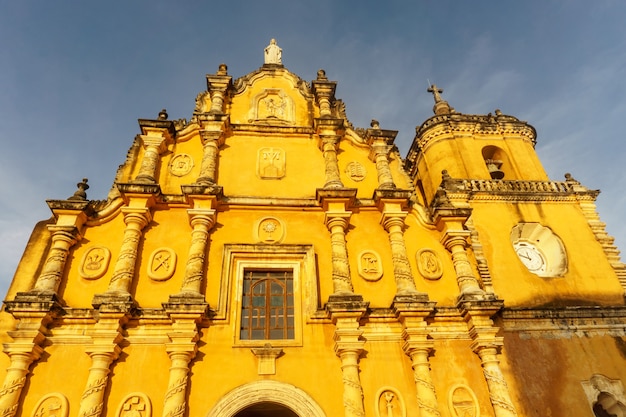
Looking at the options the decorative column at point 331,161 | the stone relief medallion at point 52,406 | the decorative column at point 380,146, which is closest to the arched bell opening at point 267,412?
the stone relief medallion at point 52,406

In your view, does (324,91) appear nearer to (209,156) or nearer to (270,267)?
(209,156)

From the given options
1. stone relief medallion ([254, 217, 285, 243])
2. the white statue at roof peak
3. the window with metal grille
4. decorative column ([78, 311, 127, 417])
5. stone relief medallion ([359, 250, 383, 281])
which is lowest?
decorative column ([78, 311, 127, 417])

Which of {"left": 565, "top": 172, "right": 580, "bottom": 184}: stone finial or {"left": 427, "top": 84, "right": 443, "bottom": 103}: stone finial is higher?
{"left": 427, "top": 84, "right": 443, "bottom": 103}: stone finial

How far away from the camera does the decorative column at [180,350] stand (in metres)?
7.75

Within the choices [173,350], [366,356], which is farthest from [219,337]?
[366,356]

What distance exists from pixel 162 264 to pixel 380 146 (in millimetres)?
6848

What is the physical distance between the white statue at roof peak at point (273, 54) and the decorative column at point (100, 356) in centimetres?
1032

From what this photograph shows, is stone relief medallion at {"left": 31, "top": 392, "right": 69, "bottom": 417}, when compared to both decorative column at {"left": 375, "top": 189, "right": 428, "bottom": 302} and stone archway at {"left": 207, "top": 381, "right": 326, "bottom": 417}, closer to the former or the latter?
stone archway at {"left": 207, "top": 381, "right": 326, "bottom": 417}

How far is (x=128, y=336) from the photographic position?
28.1 feet

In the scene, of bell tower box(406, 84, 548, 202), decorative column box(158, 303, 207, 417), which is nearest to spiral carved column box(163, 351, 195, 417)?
decorative column box(158, 303, 207, 417)

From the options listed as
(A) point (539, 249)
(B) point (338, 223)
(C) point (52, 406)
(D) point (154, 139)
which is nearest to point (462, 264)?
(B) point (338, 223)

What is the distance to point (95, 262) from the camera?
31.4 ft

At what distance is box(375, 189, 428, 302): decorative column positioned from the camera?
977 cm

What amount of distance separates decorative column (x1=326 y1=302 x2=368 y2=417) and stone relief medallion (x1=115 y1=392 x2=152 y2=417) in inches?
146
